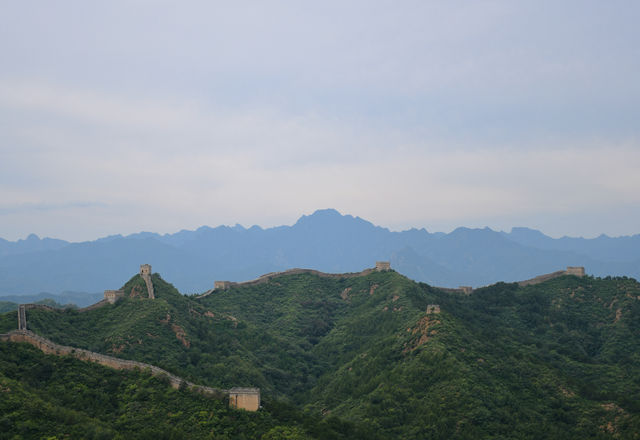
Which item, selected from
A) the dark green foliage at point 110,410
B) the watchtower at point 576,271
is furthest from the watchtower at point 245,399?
the watchtower at point 576,271

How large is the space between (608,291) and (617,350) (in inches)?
681

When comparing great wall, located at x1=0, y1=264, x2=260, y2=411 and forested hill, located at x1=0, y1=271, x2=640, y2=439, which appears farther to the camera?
forested hill, located at x1=0, y1=271, x2=640, y2=439

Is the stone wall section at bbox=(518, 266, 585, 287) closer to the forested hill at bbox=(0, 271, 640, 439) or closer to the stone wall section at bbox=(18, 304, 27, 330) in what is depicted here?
the forested hill at bbox=(0, 271, 640, 439)

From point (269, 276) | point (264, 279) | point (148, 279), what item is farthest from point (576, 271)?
point (148, 279)

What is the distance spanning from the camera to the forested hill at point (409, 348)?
1807 inches

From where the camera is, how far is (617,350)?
71875 millimetres

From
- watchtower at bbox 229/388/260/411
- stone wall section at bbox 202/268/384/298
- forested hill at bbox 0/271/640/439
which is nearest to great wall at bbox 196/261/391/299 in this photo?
stone wall section at bbox 202/268/384/298

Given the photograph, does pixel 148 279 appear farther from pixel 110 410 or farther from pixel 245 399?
pixel 245 399

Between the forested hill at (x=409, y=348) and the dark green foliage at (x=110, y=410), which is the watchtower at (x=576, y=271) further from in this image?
the dark green foliage at (x=110, y=410)

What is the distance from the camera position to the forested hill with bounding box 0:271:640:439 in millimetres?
45906

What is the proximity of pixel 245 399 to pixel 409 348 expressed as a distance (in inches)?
856

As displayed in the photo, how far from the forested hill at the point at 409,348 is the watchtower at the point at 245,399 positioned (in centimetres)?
637

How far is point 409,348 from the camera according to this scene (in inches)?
2233

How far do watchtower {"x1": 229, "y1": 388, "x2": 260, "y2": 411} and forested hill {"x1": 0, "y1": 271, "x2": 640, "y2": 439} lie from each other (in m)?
6.37
